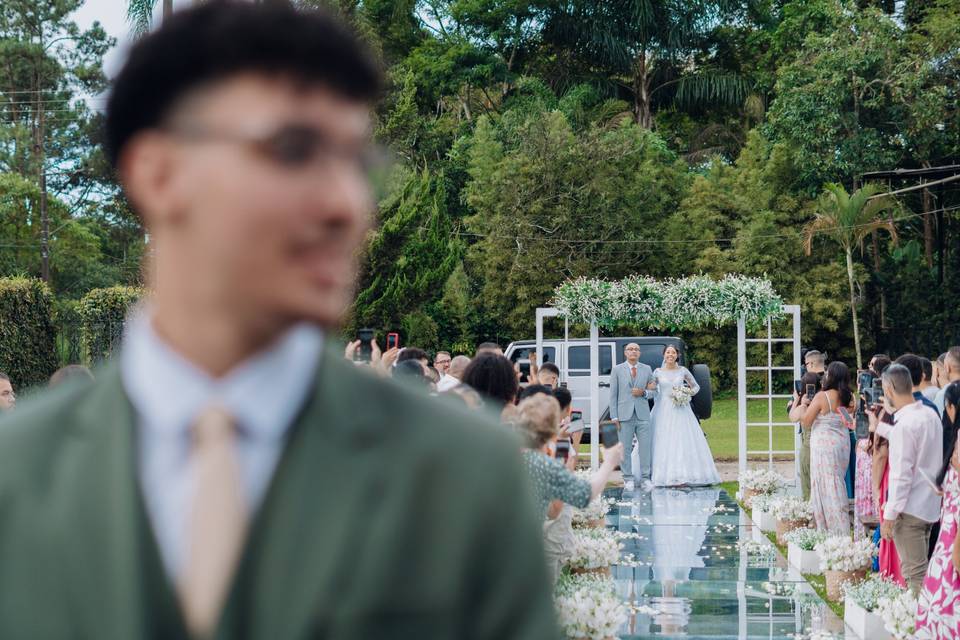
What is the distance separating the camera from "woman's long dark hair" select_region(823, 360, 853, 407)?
34.0 ft

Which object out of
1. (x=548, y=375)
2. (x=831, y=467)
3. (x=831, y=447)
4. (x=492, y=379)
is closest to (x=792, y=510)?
(x=831, y=467)

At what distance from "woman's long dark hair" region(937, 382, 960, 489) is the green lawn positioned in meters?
12.7

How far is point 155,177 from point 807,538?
10.0 m

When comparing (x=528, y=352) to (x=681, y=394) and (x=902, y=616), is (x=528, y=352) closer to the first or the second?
(x=681, y=394)

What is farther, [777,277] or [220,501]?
[777,277]

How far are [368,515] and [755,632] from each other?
771 centimetres

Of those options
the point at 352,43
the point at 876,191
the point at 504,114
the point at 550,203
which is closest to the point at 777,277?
the point at 876,191

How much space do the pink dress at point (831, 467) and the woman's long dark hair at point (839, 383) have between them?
117 millimetres

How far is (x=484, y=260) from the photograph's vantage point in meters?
32.0

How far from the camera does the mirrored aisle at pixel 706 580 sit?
8.31 meters

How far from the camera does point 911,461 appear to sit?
725cm

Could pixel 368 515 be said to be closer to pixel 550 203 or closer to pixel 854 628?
pixel 854 628

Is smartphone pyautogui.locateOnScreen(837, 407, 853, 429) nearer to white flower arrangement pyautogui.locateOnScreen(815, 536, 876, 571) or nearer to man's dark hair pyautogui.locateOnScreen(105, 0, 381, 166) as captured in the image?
white flower arrangement pyautogui.locateOnScreen(815, 536, 876, 571)

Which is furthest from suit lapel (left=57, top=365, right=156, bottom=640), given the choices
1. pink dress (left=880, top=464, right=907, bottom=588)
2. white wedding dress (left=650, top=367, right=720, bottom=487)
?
white wedding dress (left=650, top=367, right=720, bottom=487)
